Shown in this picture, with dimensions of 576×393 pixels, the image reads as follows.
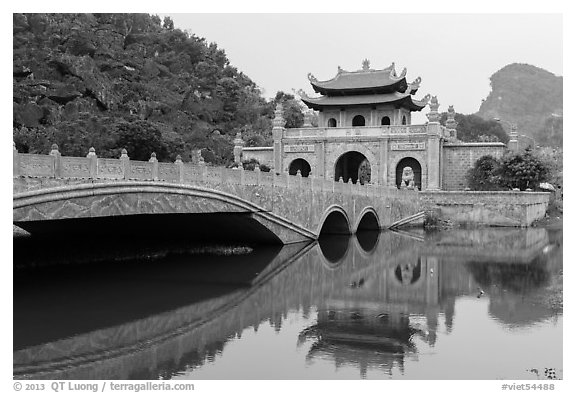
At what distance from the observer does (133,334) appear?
1091 cm

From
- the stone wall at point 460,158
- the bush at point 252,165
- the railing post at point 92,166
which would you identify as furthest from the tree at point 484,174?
the railing post at point 92,166

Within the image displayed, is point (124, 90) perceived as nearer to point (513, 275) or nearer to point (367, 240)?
point (367, 240)

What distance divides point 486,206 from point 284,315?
858 inches

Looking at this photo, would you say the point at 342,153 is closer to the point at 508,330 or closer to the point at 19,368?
the point at 508,330

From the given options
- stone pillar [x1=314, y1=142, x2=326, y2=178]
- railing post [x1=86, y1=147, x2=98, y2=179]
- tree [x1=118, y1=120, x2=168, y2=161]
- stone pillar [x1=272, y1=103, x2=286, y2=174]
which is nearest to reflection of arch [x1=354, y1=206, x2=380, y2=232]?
stone pillar [x1=314, y1=142, x2=326, y2=178]

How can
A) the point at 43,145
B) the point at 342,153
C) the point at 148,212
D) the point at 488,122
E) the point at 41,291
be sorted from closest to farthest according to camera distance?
the point at 41,291, the point at 148,212, the point at 43,145, the point at 342,153, the point at 488,122

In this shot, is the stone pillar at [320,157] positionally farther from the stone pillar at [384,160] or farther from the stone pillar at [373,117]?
the stone pillar at [384,160]

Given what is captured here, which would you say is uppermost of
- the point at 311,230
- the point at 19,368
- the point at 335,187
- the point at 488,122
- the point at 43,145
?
the point at 488,122

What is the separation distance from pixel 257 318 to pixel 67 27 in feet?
99.8

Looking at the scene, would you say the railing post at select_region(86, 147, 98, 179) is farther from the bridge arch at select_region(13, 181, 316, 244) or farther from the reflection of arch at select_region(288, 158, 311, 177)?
the reflection of arch at select_region(288, 158, 311, 177)

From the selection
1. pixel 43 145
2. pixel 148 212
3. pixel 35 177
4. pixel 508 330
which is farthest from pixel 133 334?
pixel 43 145

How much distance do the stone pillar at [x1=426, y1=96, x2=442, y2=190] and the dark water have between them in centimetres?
1470

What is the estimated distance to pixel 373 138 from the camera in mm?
36656

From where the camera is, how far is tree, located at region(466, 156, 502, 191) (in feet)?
112
